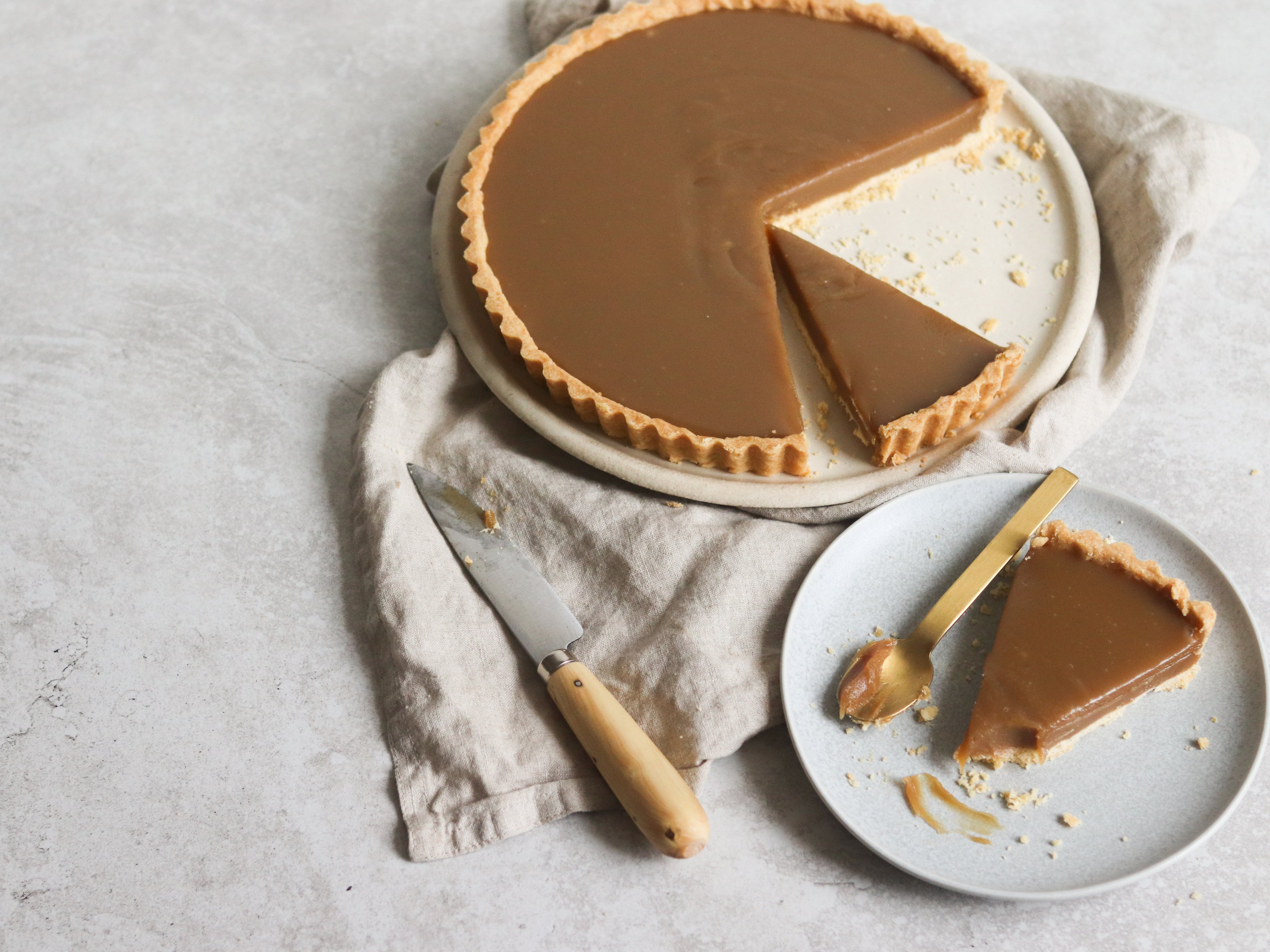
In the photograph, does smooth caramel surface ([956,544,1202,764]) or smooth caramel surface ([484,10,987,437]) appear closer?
smooth caramel surface ([956,544,1202,764])

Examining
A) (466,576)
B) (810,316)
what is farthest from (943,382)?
(466,576)

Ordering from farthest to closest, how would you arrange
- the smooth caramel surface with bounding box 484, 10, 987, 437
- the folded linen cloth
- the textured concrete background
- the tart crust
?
the smooth caramel surface with bounding box 484, 10, 987, 437 → the tart crust → the folded linen cloth → the textured concrete background

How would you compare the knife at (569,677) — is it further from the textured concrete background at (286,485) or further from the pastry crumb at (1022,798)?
the pastry crumb at (1022,798)

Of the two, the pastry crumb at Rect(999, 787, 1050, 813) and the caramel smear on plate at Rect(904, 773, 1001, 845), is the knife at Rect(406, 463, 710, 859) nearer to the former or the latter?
the caramel smear on plate at Rect(904, 773, 1001, 845)

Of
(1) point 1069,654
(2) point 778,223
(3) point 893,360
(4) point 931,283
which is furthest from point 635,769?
(2) point 778,223

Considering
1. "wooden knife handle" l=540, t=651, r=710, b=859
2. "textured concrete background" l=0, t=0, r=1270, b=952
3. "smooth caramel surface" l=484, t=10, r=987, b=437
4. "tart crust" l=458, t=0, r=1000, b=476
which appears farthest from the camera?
"smooth caramel surface" l=484, t=10, r=987, b=437

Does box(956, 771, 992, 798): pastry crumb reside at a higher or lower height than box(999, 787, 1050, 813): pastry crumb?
Result: lower

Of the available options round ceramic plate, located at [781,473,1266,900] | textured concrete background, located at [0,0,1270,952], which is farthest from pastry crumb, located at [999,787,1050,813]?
textured concrete background, located at [0,0,1270,952]
